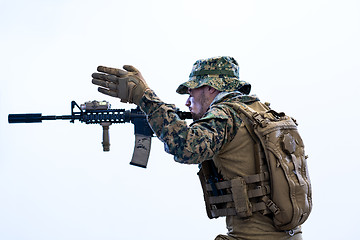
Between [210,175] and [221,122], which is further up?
[221,122]

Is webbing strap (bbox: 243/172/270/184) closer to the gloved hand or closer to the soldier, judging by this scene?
the soldier

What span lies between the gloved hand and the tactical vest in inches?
18.5

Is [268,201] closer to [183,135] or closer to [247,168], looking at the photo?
[247,168]

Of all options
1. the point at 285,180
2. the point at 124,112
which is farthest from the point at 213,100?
the point at 124,112

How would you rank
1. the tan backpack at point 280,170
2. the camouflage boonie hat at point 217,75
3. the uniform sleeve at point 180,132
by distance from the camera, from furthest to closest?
the camouflage boonie hat at point 217,75 → the tan backpack at point 280,170 → the uniform sleeve at point 180,132

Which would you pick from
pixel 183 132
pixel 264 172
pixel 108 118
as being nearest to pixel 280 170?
pixel 264 172

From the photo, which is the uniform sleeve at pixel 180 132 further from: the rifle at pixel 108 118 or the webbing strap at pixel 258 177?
the rifle at pixel 108 118

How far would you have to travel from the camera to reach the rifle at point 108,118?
112 inches

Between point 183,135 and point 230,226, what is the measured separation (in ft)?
2.06

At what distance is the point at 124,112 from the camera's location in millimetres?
3152

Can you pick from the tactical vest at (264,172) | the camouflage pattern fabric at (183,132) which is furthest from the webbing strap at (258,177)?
the camouflage pattern fabric at (183,132)

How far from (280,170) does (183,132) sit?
1.73ft

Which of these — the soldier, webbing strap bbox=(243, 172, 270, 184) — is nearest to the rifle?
the soldier

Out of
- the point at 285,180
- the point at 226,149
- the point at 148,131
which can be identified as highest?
the point at 148,131
